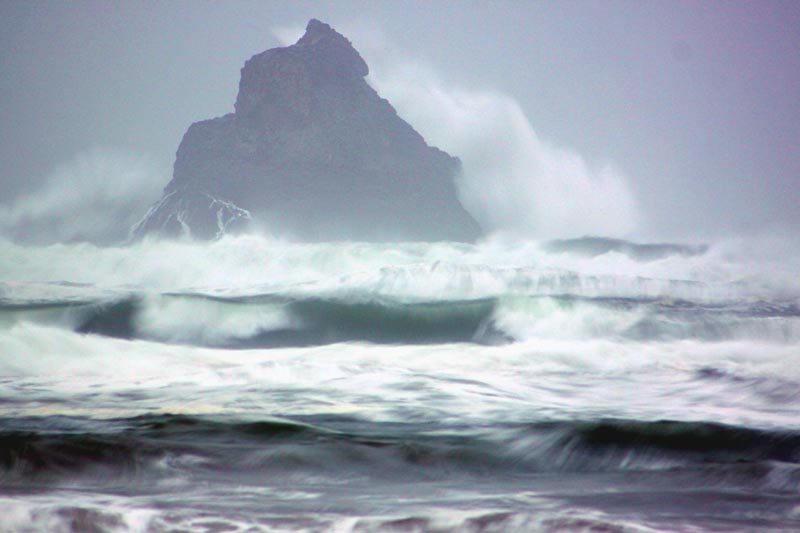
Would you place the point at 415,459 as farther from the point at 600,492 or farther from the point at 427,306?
the point at 427,306

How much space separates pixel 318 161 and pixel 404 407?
175 feet

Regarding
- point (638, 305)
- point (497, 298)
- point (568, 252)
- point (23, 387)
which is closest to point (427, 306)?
point (497, 298)

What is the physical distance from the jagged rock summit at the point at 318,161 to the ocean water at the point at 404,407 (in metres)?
35.3

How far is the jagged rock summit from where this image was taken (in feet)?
175

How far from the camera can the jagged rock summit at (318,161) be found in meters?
53.4

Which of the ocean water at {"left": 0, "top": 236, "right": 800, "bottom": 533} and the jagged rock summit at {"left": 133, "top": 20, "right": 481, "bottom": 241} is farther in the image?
the jagged rock summit at {"left": 133, "top": 20, "right": 481, "bottom": 241}

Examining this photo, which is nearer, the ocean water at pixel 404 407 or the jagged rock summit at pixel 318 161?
the ocean water at pixel 404 407

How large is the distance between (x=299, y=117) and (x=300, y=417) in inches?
2165

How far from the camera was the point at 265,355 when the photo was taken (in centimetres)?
Answer: 1102

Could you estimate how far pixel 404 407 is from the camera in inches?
248

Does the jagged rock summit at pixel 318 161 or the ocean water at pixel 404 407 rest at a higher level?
the jagged rock summit at pixel 318 161

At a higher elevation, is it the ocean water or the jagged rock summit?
the jagged rock summit

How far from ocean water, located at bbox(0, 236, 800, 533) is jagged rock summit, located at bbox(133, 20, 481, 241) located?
35329 mm

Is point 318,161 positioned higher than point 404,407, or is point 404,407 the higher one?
point 318,161
